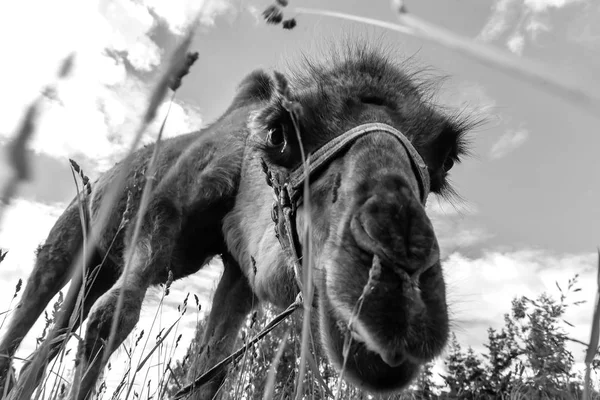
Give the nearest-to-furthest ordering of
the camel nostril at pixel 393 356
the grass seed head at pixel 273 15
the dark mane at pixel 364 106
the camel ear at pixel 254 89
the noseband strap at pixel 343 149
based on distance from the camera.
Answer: the grass seed head at pixel 273 15
the camel nostril at pixel 393 356
the noseband strap at pixel 343 149
the dark mane at pixel 364 106
the camel ear at pixel 254 89

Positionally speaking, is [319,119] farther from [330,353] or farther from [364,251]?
[330,353]

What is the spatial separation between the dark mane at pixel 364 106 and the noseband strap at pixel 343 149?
199 mm

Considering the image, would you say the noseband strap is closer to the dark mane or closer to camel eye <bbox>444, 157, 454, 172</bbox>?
the dark mane

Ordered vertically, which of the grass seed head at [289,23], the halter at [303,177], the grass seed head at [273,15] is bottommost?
the halter at [303,177]

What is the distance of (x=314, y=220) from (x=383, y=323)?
101cm

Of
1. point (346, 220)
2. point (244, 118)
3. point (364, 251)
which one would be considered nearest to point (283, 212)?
point (346, 220)

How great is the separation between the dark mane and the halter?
0.66ft

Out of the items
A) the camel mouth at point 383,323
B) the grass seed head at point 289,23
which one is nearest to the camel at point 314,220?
the camel mouth at point 383,323

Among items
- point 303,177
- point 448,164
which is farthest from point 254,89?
point 303,177

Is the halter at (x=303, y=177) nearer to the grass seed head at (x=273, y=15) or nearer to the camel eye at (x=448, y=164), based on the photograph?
the camel eye at (x=448, y=164)

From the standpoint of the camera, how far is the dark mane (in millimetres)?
3227

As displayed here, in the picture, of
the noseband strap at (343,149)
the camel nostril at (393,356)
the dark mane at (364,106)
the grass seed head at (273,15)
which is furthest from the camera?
the dark mane at (364,106)

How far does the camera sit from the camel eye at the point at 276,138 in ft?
10.9

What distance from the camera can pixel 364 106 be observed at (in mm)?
3295
